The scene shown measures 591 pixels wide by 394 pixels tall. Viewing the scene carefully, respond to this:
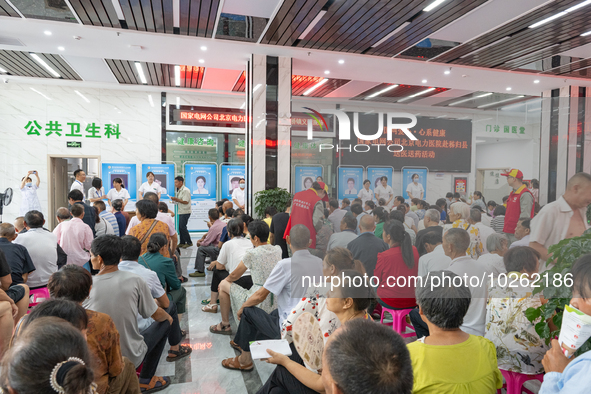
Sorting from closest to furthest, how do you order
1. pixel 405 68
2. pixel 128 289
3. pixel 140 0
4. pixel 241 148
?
pixel 128 289 → pixel 140 0 → pixel 405 68 → pixel 241 148

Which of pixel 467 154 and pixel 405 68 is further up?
pixel 405 68

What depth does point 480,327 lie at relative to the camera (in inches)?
90.6

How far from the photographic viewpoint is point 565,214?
5.72 feet

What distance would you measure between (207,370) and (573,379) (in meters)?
2.47

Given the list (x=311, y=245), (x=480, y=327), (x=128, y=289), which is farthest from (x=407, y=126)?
(x=128, y=289)

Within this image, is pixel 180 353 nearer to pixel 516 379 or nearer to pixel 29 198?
pixel 516 379

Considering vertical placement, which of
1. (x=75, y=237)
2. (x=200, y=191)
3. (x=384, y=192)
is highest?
(x=384, y=192)

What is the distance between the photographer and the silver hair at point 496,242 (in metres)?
1.78

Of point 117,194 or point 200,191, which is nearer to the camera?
point 117,194

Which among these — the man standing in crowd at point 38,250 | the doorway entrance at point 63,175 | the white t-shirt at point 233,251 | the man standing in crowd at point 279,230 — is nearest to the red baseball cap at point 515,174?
the white t-shirt at point 233,251

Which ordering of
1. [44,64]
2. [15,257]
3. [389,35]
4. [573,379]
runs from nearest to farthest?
[573,379], [15,257], [389,35], [44,64]

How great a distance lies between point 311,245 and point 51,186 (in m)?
9.79

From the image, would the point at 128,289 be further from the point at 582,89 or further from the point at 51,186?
the point at 582,89

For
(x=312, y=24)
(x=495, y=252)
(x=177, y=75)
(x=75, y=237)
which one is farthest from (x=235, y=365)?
(x=177, y=75)
